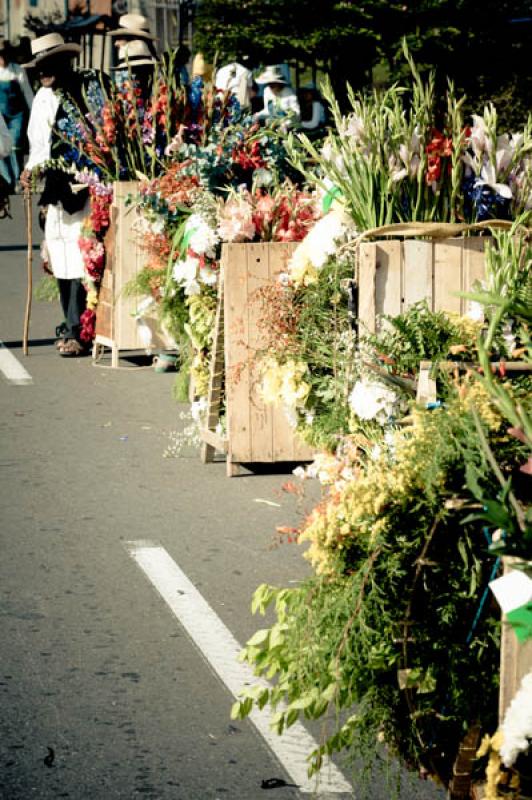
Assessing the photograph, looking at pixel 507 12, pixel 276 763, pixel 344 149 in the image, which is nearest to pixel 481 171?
pixel 344 149

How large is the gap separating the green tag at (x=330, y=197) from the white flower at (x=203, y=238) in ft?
3.59

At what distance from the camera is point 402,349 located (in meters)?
5.07

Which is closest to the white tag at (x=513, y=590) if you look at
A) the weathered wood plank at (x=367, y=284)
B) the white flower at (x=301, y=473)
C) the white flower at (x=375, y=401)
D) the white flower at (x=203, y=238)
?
the white flower at (x=301, y=473)

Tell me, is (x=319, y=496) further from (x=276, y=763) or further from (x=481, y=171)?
(x=276, y=763)

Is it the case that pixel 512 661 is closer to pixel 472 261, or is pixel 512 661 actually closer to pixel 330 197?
pixel 472 261

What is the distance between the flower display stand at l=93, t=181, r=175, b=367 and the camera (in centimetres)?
960

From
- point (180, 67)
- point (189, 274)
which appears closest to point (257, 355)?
point (189, 274)

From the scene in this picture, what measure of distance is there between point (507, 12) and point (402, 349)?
23.4 meters

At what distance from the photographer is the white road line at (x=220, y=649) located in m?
3.89

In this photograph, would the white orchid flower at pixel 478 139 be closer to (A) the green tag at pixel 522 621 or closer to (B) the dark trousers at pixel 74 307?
(A) the green tag at pixel 522 621

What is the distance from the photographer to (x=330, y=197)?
6277 mm

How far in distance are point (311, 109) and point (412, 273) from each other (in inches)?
734

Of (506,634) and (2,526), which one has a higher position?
(506,634)

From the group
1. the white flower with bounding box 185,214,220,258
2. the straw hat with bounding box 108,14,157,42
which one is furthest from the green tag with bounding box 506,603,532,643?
the straw hat with bounding box 108,14,157,42
